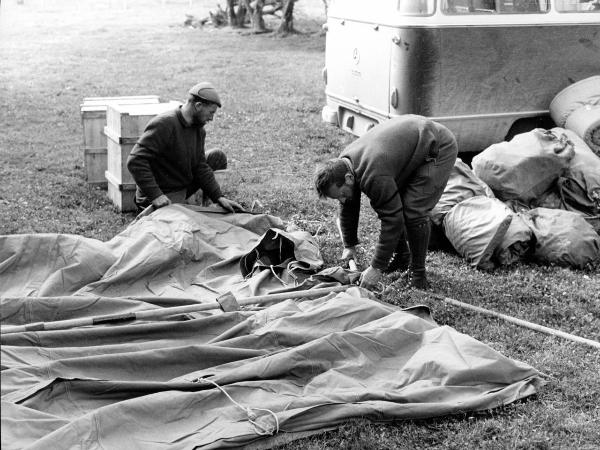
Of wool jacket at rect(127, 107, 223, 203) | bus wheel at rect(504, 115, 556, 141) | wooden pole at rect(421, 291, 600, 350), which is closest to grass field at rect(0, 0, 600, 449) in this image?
wooden pole at rect(421, 291, 600, 350)

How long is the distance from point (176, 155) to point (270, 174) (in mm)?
2588

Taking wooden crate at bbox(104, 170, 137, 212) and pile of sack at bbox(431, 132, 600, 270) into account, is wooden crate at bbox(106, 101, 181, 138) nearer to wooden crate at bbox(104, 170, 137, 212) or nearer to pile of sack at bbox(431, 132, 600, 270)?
wooden crate at bbox(104, 170, 137, 212)

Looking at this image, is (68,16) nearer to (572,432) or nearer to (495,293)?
(495,293)

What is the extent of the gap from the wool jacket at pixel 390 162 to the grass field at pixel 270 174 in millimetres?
626

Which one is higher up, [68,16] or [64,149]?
[68,16]

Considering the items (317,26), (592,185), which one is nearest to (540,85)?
(592,185)

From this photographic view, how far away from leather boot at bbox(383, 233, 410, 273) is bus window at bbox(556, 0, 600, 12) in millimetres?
3541

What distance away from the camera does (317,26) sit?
23672mm

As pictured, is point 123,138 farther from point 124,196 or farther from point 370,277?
point 370,277

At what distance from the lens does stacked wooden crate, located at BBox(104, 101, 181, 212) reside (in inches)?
298

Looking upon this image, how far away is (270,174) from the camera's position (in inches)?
371

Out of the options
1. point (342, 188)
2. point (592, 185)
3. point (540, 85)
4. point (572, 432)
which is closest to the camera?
point (572, 432)

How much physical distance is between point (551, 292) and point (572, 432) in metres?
2.04

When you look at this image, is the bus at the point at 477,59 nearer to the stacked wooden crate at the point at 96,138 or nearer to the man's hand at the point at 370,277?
the stacked wooden crate at the point at 96,138
